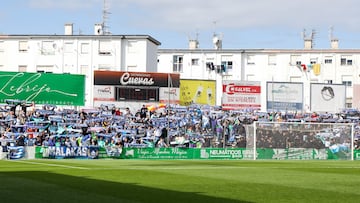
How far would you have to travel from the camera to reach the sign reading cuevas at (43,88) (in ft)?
183

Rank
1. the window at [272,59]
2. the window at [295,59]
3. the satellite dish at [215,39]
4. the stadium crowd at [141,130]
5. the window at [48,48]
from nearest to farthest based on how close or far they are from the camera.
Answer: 1. the stadium crowd at [141,130]
2. the window at [48,48]
3. the window at [295,59]
4. the window at [272,59]
5. the satellite dish at [215,39]

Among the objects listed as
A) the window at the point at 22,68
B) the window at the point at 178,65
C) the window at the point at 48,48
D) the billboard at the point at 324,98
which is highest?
the window at the point at 48,48

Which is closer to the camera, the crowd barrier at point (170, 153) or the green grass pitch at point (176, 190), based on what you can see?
the green grass pitch at point (176, 190)

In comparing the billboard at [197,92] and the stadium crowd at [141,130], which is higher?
the billboard at [197,92]

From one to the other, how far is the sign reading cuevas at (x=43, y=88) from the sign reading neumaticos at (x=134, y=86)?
4.17 meters

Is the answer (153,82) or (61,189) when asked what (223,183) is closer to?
(61,189)

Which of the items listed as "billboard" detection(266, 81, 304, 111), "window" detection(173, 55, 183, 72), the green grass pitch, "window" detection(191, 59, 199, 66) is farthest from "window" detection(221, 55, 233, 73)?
the green grass pitch

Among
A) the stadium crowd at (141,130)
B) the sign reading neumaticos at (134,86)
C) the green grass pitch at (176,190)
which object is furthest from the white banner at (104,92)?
the green grass pitch at (176,190)

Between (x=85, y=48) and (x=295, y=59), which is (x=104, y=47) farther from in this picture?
(x=295, y=59)

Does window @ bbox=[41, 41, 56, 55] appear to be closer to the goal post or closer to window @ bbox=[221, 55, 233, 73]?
window @ bbox=[221, 55, 233, 73]

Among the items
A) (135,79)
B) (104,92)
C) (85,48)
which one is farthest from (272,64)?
(104,92)

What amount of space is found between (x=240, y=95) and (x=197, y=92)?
429cm

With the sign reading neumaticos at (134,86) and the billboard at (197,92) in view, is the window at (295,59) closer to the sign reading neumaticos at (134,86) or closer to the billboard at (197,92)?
the billboard at (197,92)

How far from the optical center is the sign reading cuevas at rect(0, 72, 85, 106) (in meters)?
55.7
